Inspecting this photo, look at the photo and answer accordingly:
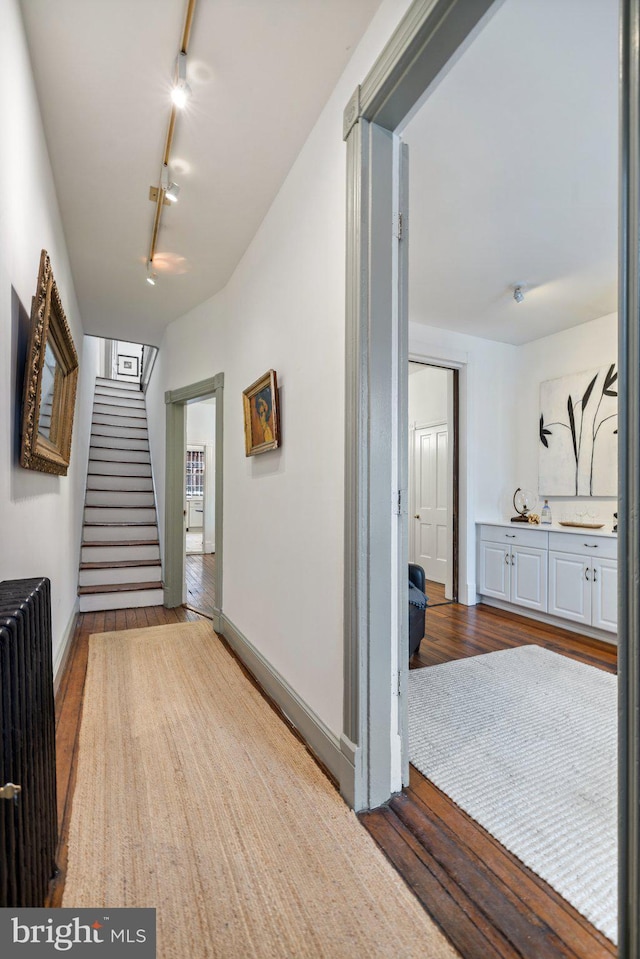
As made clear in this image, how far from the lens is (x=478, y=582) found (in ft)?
15.2

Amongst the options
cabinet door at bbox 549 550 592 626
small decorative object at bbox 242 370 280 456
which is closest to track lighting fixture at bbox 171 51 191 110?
small decorative object at bbox 242 370 280 456

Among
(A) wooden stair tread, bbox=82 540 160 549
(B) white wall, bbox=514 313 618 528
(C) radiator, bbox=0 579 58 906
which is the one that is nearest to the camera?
(C) radiator, bbox=0 579 58 906

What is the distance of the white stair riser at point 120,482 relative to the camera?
5.45 meters

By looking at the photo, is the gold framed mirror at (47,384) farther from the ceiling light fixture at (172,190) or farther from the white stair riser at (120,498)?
the white stair riser at (120,498)

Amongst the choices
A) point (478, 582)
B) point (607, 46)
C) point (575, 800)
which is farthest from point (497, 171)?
point (478, 582)

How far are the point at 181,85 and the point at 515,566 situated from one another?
4160mm

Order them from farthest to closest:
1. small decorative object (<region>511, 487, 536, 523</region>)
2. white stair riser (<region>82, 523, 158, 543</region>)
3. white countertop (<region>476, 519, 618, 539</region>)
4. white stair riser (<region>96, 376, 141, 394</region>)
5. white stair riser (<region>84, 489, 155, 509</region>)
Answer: white stair riser (<region>96, 376, 141, 394</region>) < white stair riser (<region>84, 489, 155, 509</region>) < white stair riser (<region>82, 523, 158, 543</region>) < small decorative object (<region>511, 487, 536, 523</region>) < white countertop (<region>476, 519, 618, 539</region>)

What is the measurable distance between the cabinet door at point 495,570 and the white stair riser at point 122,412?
4.99 metres

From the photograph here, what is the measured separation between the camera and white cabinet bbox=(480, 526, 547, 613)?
3.99 metres

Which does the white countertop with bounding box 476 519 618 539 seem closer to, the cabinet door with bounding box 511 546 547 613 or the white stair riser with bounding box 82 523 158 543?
the cabinet door with bounding box 511 546 547 613

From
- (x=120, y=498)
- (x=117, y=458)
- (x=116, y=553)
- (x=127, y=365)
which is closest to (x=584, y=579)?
(x=116, y=553)

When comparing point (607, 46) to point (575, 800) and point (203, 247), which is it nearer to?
point (203, 247)

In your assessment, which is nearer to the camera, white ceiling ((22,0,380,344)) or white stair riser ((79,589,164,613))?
white ceiling ((22,0,380,344))

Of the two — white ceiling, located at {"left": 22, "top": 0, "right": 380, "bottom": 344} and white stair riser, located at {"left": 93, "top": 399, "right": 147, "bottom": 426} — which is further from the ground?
white ceiling, located at {"left": 22, "top": 0, "right": 380, "bottom": 344}
